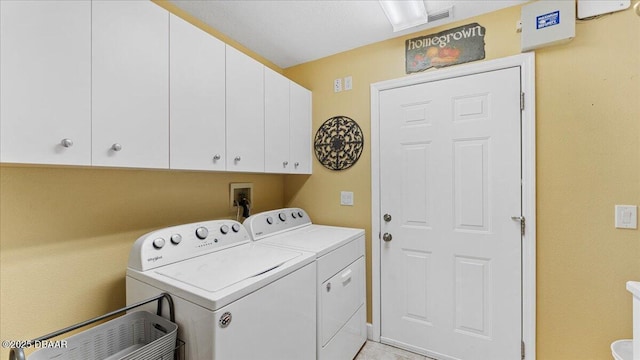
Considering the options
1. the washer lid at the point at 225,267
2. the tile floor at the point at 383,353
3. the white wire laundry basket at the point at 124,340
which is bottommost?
the tile floor at the point at 383,353

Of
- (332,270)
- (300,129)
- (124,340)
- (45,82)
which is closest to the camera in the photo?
(45,82)

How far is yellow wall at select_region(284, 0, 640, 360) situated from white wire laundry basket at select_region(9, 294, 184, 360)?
2.04 metres

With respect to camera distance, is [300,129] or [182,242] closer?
[182,242]

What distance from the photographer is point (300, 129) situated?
2266mm

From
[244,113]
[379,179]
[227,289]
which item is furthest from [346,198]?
[227,289]

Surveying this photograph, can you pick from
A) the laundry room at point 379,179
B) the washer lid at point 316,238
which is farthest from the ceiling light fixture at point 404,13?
the washer lid at point 316,238

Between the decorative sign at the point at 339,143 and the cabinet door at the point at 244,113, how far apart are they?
697 mm

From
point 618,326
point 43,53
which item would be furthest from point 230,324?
point 618,326

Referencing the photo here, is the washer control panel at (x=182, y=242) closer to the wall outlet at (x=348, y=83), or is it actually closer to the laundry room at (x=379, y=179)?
the laundry room at (x=379, y=179)

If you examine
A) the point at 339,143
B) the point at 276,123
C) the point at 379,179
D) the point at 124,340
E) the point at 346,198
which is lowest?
the point at 124,340

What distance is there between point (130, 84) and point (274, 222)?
1216mm

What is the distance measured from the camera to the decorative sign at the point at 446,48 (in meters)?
1.80

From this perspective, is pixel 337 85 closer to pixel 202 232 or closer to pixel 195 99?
pixel 195 99

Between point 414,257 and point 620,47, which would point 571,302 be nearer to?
point 414,257
